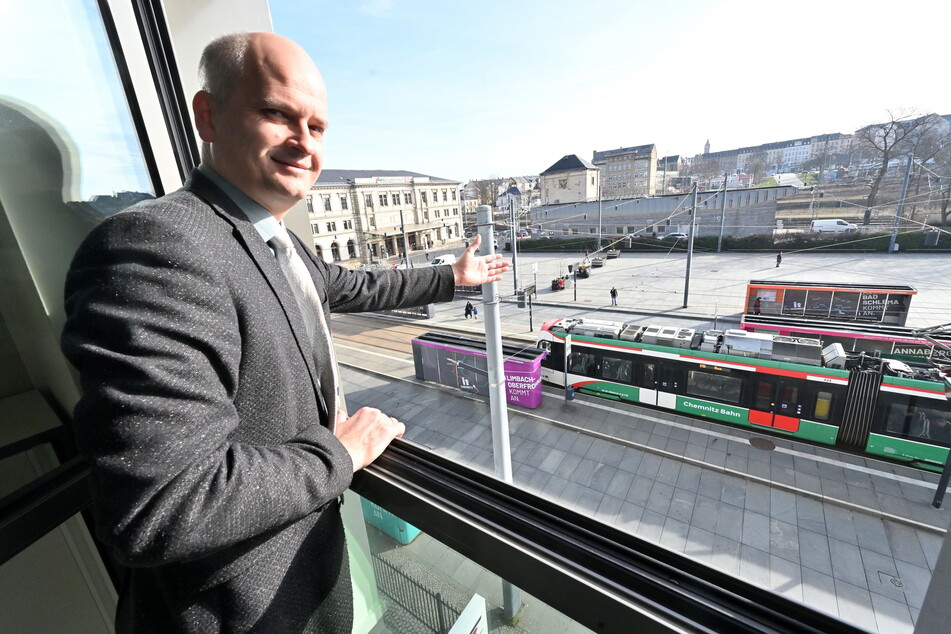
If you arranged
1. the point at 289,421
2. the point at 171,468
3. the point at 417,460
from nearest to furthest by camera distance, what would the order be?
1. the point at 171,468
2. the point at 289,421
3. the point at 417,460

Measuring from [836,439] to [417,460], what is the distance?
6324 mm

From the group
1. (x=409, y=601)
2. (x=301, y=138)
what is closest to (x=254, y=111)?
(x=301, y=138)

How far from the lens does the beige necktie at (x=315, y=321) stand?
2.32ft

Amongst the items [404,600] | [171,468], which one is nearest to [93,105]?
[171,468]

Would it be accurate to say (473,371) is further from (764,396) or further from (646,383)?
(764,396)

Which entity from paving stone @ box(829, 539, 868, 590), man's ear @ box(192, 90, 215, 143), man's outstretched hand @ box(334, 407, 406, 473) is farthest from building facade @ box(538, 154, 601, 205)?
man's ear @ box(192, 90, 215, 143)

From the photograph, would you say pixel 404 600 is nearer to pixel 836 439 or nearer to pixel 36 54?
pixel 36 54

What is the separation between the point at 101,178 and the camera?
3.84 ft

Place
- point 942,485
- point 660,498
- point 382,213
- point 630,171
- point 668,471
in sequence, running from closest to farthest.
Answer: point 942,485 → point 660,498 → point 668,471 → point 382,213 → point 630,171

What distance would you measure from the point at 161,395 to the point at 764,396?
259 inches

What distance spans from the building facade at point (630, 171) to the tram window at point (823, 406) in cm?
931

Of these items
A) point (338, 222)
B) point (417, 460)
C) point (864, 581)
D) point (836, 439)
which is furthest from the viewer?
point (338, 222)

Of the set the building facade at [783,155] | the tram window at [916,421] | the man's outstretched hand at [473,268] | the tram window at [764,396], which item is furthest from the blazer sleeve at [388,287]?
the tram window at [916,421]

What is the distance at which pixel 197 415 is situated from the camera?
1.28ft
